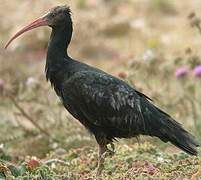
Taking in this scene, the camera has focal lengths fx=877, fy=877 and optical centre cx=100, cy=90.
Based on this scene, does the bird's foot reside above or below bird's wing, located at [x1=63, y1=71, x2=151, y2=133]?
below

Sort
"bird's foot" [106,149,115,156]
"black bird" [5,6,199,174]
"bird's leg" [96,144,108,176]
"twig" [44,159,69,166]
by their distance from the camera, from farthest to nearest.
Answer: "twig" [44,159,69,166] < "bird's foot" [106,149,115,156] < "black bird" [5,6,199,174] < "bird's leg" [96,144,108,176]

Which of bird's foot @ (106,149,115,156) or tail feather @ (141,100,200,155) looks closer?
tail feather @ (141,100,200,155)

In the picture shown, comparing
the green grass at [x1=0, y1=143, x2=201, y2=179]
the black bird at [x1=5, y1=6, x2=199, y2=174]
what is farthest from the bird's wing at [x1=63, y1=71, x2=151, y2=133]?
the green grass at [x1=0, y1=143, x2=201, y2=179]

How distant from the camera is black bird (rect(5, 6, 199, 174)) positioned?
8.93 meters

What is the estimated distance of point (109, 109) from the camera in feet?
29.4

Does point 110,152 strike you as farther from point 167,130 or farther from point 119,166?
point 167,130

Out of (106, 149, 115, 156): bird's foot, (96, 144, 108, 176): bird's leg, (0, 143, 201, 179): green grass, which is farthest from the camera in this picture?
(106, 149, 115, 156): bird's foot

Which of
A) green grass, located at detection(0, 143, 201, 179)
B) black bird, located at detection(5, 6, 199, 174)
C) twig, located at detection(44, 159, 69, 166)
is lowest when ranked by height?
green grass, located at detection(0, 143, 201, 179)

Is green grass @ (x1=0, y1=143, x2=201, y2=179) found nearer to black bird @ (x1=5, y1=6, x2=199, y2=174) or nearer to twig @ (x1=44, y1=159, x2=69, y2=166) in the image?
twig @ (x1=44, y1=159, x2=69, y2=166)

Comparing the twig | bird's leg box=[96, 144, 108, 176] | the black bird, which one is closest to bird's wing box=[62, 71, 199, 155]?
the black bird

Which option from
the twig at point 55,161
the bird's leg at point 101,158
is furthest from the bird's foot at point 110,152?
the twig at point 55,161

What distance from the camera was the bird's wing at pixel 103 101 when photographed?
29.3 feet

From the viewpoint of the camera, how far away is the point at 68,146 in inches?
452

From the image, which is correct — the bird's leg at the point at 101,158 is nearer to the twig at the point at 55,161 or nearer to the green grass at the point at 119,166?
the green grass at the point at 119,166
